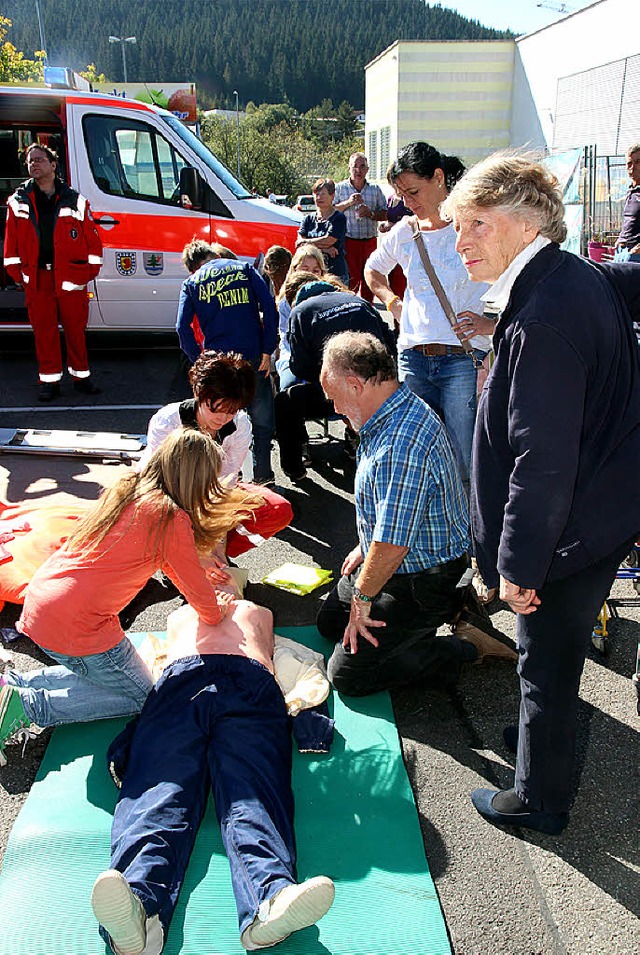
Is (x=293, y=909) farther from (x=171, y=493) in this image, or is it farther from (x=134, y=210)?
(x=134, y=210)

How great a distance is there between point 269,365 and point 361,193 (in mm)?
4632

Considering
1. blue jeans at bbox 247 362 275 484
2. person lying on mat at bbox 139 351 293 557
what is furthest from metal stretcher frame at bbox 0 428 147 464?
person lying on mat at bbox 139 351 293 557

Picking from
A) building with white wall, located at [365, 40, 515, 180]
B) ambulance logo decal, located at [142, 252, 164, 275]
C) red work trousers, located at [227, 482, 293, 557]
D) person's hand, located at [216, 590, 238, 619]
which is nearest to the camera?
person's hand, located at [216, 590, 238, 619]

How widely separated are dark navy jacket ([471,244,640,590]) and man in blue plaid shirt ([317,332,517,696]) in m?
0.70

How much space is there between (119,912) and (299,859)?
0.67m

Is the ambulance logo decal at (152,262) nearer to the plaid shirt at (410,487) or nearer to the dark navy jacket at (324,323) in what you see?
the dark navy jacket at (324,323)

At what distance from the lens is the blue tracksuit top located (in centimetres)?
494

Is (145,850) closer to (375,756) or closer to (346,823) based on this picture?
(346,823)

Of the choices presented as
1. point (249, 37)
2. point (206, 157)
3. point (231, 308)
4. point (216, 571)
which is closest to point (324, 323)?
point (231, 308)

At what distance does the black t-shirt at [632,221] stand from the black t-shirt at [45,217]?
5.38 m

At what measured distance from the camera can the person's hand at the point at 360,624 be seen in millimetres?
2952

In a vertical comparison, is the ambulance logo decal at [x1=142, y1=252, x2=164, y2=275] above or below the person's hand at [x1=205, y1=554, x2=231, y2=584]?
above

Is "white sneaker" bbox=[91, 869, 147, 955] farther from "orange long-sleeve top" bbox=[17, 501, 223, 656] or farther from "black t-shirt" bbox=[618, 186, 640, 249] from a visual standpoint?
"black t-shirt" bbox=[618, 186, 640, 249]

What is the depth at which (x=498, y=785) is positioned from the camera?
108 inches
